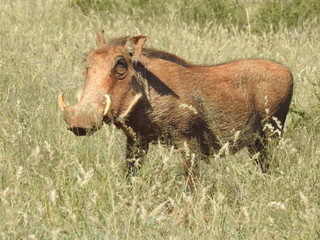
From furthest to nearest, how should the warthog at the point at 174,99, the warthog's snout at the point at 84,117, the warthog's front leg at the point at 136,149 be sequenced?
1. the warthog's front leg at the point at 136,149
2. the warthog at the point at 174,99
3. the warthog's snout at the point at 84,117

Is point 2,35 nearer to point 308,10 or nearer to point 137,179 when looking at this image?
point 308,10

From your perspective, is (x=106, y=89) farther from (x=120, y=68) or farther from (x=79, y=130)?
(x=79, y=130)

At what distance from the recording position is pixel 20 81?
648 centimetres

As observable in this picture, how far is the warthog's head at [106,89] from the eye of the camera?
158 inches

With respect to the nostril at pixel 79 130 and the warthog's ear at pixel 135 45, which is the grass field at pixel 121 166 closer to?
the nostril at pixel 79 130

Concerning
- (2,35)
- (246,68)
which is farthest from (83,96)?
(2,35)

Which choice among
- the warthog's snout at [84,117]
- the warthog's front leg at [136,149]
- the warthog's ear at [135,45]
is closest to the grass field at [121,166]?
the warthog's front leg at [136,149]

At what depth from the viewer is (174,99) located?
4.52 m

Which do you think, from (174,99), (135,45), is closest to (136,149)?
(174,99)

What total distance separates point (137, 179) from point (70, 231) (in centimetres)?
68

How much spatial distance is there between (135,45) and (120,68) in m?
0.23

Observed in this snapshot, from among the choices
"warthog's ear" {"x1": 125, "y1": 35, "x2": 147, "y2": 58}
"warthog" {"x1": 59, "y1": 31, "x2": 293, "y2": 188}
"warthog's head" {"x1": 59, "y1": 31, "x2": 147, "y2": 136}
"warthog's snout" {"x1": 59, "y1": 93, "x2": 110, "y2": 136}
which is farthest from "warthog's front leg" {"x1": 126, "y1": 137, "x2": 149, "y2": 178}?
"warthog's ear" {"x1": 125, "y1": 35, "x2": 147, "y2": 58}

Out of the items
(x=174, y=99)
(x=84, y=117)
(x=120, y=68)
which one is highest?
(x=120, y=68)

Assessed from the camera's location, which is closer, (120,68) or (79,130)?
(79,130)
